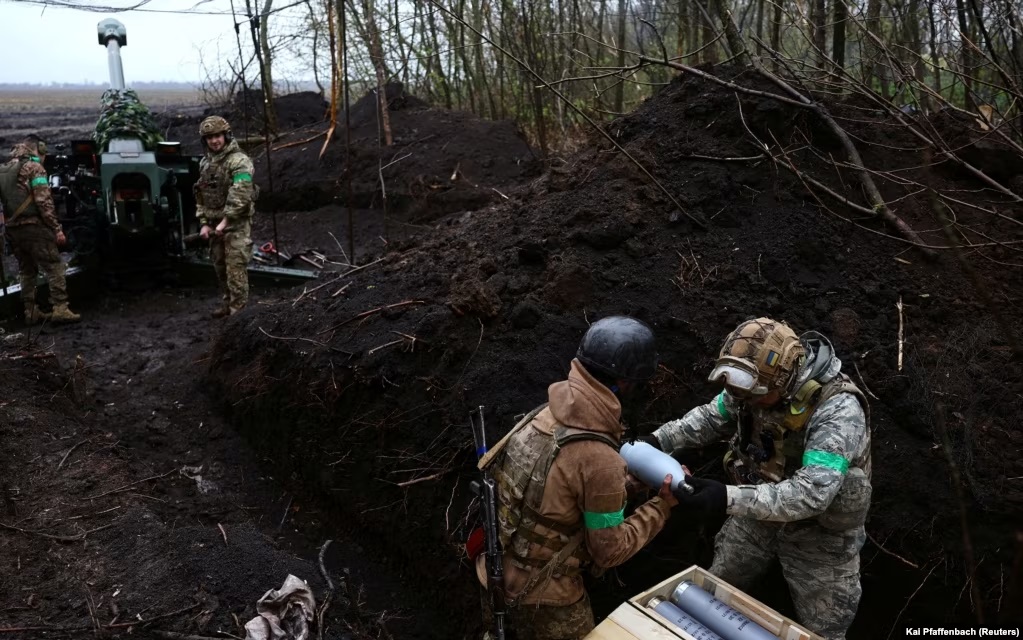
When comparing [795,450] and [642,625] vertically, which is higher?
[795,450]

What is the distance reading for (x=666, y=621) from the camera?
9.46ft

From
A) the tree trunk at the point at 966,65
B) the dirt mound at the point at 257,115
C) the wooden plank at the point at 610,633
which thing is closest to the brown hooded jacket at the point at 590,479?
the wooden plank at the point at 610,633

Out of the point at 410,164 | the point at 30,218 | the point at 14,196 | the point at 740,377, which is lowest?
the point at 740,377

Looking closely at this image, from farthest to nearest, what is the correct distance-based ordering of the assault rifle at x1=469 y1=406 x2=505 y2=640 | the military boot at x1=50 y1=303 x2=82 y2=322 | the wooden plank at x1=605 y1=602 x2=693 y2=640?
the military boot at x1=50 y1=303 x2=82 y2=322 < the assault rifle at x1=469 y1=406 x2=505 y2=640 < the wooden plank at x1=605 y1=602 x2=693 y2=640

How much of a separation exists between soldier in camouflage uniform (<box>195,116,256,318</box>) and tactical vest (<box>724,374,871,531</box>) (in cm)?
596

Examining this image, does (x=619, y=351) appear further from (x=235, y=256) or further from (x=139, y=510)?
(x=235, y=256)

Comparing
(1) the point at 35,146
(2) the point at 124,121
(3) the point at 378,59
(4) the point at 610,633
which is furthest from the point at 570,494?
(3) the point at 378,59

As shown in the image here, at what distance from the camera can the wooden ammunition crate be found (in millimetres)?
2818

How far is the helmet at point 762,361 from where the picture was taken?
3154 mm

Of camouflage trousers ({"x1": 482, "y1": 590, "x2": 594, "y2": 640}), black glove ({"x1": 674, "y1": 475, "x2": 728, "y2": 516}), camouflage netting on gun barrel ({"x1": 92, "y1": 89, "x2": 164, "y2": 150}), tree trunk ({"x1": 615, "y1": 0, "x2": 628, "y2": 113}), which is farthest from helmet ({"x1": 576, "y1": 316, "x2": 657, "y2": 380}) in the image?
tree trunk ({"x1": 615, "y1": 0, "x2": 628, "y2": 113})

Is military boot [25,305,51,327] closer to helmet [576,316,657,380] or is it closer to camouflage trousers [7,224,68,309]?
camouflage trousers [7,224,68,309]

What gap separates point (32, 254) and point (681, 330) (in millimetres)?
7313

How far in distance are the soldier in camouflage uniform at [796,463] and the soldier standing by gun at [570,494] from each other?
→ 34 centimetres

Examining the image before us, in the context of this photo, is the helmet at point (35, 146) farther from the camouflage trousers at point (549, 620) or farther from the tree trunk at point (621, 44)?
the camouflage trousers at point (549, 620)
